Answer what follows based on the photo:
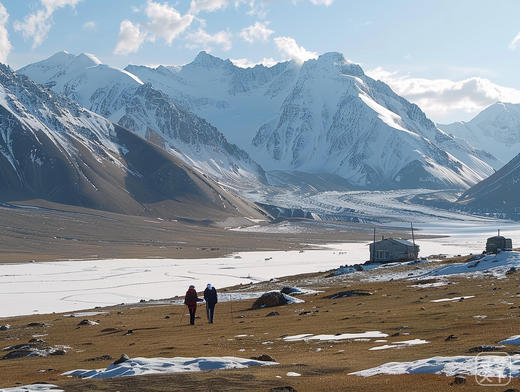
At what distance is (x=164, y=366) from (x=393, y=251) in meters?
106

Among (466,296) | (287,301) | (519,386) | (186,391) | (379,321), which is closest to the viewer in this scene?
(519,386)

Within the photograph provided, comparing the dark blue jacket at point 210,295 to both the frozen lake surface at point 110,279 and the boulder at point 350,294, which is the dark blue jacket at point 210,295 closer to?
the boulder at point 350,294

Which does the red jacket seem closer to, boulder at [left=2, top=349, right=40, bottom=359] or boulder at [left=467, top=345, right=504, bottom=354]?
boulder at [left=2, top=349, right=40, bottom=359]

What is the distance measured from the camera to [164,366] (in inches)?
1002

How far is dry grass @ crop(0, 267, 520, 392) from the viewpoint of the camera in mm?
22047

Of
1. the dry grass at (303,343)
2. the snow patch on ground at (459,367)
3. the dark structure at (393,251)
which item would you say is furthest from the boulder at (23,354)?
the dark structure at (393,251)

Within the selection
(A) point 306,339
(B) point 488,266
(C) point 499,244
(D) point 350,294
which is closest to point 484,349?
(A) point 306,339

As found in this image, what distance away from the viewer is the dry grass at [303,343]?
22.0m

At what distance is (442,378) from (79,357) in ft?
59.6

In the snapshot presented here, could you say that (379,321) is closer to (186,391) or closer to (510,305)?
(510,305)

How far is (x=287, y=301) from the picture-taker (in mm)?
63625

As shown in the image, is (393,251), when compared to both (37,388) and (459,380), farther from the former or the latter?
(37,388)

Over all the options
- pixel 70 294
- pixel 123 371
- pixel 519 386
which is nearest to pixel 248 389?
pixel 123 371

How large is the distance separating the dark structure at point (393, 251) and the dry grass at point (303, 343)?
5999cm
